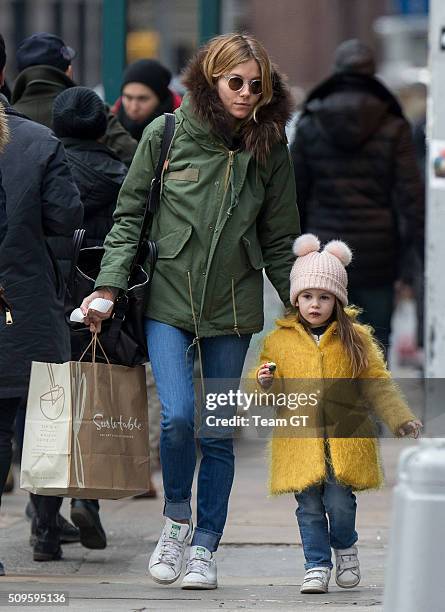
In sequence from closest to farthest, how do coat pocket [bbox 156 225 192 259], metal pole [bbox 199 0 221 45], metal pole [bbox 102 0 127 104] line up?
coat pocket [bbox 156 225 192 259]
metal pole [bbox 102 0 127 104]
metal pole [bbox 199 0 221 45]

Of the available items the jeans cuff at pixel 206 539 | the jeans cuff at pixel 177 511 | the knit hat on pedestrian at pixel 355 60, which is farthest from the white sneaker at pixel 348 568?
the knit hat on pedestrian at pixel 355 60

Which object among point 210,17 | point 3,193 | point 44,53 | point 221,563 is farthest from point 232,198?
point 210,17

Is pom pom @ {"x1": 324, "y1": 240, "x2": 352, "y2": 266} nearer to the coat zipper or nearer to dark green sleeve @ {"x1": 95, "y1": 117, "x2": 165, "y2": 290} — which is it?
dark green sleeve @ {"x1": 95, "y1": 117, "x2": 165, "y2": 290}

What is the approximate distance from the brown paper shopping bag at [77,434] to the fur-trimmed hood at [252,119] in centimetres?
94

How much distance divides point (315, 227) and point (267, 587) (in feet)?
13.0

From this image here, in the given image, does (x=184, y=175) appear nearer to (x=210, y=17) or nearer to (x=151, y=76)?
(x=151, y=76)

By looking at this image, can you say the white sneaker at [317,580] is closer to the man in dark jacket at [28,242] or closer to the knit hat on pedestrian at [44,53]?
the man in dark jacket at [28,242]

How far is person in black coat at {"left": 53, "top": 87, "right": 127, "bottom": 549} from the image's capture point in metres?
7.20

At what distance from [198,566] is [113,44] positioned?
15.2 ft

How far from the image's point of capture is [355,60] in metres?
9.89

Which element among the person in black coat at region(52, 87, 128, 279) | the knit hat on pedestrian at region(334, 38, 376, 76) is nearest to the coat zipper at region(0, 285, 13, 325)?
the person in black coat at region(52, 87, 128, 279)

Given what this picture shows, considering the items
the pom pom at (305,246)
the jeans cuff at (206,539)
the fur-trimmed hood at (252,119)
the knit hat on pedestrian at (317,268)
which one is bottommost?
the jeans cuff at (206,539)

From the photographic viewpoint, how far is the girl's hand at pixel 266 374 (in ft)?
19.6

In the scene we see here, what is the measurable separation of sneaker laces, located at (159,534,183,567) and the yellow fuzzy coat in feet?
1.33
